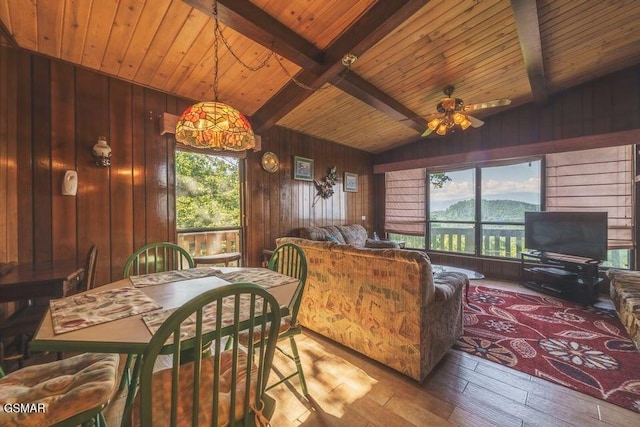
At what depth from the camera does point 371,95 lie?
3264 mm

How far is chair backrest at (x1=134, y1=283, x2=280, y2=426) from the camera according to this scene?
75 centimetres

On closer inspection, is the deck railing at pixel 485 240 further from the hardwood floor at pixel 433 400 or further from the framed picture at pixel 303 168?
the hardwood floor at pixel 433 400

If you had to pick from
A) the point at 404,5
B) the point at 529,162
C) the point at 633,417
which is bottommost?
the point at 633,417

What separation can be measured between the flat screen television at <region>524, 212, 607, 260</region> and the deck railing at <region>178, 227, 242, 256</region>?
14.6 feet

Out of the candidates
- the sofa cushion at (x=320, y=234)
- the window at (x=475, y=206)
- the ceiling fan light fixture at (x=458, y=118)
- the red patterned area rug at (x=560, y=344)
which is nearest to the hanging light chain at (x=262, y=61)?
the ceiling fan light fixture at (x=458, y=118)

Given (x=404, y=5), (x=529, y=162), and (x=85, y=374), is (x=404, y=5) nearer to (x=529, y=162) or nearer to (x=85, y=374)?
(x=85, y=374)

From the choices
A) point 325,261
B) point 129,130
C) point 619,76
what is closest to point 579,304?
point 619,76

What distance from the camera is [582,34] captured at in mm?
2701

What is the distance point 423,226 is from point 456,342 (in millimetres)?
3412

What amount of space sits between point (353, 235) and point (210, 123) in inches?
142

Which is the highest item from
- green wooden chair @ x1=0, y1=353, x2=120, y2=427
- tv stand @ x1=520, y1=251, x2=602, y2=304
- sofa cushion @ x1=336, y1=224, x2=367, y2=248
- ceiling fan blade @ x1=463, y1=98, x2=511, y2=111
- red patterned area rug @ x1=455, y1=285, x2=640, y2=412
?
ceiling fan blade @ x1=463, y1=98, x2=511, y2=111

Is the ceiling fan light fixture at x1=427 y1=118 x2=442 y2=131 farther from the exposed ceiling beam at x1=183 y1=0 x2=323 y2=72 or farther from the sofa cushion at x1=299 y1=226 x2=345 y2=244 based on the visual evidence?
the sofa cushion at x1=299 y1=226 x2=345 y2=244

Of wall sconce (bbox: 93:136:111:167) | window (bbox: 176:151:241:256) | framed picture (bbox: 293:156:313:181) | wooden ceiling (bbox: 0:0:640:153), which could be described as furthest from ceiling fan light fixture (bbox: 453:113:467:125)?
wall sconce (bbox: 93:136:111:167)

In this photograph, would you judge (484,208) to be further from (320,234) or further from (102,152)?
(102,152)
